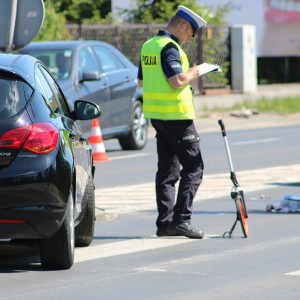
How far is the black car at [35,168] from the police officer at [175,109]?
5.20ft

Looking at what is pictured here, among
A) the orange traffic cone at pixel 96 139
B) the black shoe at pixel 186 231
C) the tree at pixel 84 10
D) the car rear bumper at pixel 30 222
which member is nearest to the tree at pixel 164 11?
the tree at pixel 84 10

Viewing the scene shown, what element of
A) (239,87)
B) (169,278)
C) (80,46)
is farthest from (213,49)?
(169,278)

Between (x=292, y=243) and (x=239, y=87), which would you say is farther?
(x=239, y=87)

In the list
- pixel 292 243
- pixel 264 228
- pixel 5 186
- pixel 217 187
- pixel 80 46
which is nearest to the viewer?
pixel 5 186

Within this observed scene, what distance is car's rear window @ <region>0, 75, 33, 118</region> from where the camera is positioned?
859cm

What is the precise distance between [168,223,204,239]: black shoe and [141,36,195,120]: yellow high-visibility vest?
0.87 meters

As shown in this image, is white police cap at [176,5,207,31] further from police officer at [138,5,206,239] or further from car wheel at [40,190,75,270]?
car wheel at [40,190,75,270]

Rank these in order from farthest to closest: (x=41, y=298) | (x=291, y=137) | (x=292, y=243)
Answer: (x=291, y=137)
(x=292, y=243)
(x=41, y=298)

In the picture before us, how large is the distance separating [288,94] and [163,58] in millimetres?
24875

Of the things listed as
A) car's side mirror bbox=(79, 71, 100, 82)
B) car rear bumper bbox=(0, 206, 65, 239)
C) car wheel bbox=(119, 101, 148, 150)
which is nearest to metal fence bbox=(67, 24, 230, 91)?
car wheel bbox=(119, 101, 148, 150)

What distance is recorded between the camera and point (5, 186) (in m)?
8.37

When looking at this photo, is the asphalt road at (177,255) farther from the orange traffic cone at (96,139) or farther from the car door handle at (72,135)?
the orange traffic cone at (96,139)

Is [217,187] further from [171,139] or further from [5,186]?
[5,186]

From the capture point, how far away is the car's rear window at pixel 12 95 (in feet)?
28.2
